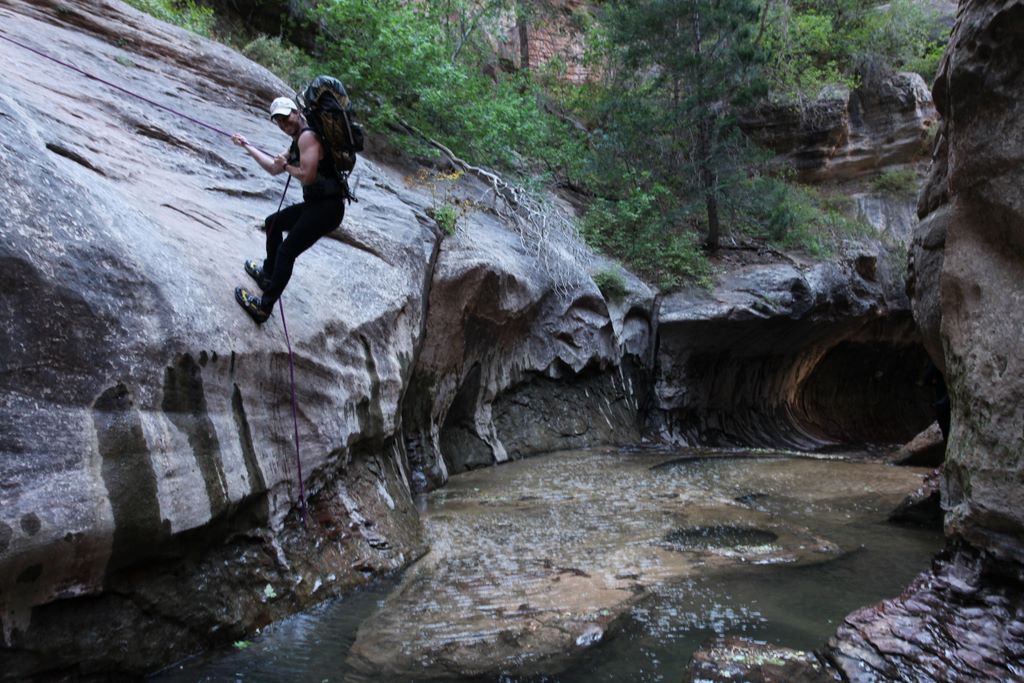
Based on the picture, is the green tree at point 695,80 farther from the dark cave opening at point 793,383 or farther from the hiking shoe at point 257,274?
the hiking shoe at point 257,274

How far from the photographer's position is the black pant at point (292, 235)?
157 inches

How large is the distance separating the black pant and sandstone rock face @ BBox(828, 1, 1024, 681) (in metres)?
3.52

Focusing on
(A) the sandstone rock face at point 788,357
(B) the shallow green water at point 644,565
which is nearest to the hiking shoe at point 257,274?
(B) the shallow green water at point 644,565

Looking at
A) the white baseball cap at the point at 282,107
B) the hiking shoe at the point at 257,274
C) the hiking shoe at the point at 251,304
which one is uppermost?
the white baseball cap at the point at 282,107

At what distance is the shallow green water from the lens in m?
3.14

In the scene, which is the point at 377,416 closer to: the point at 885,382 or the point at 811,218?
the point at 811,218

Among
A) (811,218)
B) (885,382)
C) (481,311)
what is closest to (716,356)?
(811,218)

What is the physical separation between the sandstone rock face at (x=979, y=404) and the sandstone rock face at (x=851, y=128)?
16.1 meters

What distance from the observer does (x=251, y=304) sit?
388 centimetres

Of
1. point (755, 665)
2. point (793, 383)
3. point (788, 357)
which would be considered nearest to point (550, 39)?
point (788, 357)

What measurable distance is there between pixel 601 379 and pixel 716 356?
137 inches

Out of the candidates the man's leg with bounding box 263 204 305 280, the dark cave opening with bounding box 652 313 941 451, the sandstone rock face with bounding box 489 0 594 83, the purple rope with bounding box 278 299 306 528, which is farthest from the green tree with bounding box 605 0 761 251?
the purple rope with bounding box 278 299 306 528

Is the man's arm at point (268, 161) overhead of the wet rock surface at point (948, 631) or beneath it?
overhead

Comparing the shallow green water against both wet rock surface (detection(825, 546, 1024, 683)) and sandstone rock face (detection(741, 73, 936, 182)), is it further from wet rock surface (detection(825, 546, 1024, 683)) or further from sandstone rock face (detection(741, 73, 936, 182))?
→ sandstone rock face (detection(741, 73, 936, 182))
